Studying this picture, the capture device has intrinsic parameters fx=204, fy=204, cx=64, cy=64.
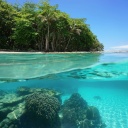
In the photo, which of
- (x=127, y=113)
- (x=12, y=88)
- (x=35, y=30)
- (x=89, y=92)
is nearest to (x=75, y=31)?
(x=35, y=30)

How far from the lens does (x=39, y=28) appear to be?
36.0 metres

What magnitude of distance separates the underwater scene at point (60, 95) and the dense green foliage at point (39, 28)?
61.8 feet

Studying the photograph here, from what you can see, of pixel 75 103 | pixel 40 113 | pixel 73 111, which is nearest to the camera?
pixel 40 113

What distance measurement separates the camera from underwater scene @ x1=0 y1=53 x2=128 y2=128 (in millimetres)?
10289

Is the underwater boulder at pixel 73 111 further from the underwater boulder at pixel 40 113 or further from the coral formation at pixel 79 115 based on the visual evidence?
the underwater boulder at pixel 40 113

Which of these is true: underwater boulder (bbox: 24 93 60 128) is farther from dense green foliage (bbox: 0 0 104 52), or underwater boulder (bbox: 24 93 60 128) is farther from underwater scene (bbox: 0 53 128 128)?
dense green foliage (bbox: 0 0 104 52)

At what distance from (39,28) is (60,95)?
78.5ft

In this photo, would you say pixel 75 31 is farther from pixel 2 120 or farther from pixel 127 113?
pixel 2 120

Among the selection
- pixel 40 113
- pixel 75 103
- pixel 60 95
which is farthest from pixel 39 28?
pixel 40 113

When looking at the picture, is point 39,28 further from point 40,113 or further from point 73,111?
point 40,113

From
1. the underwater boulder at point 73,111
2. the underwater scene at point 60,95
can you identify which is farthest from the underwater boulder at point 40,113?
the underwater boulder at point 73,111

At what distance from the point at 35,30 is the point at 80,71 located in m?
23.8

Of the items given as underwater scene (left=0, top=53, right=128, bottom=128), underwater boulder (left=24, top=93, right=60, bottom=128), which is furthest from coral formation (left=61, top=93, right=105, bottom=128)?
underwater boulder (left=24, top=93, right=60, bottom=128)

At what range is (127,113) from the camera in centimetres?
1290
